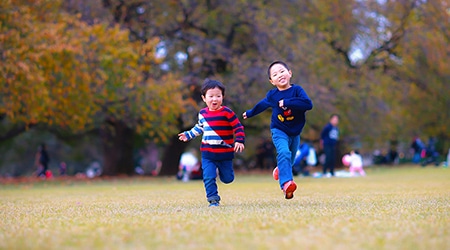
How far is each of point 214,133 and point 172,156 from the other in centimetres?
2678

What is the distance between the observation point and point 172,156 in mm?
36406

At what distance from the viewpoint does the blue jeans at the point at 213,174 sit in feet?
32.1

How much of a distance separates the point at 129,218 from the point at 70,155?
5333 cm

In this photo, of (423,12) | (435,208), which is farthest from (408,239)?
(423,12)

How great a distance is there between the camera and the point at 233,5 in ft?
102

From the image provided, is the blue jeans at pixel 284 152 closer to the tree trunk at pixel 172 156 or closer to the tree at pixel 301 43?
the tree at pixel 301 43

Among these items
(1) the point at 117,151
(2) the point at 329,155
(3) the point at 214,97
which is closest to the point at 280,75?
(3) the point at 214,97

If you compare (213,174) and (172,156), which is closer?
(213,174)

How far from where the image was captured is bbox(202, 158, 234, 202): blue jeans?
977 centimetres

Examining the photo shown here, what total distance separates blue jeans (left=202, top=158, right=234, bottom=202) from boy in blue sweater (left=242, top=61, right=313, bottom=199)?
26.8 inches

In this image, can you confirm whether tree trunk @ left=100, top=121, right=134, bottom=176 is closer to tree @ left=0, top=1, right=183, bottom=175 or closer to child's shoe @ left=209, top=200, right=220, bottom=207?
tree @ left=0, top=1, right=183, bottom=175

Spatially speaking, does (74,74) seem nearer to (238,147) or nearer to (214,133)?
(214,133)

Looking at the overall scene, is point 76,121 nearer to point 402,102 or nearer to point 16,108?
point 16,108

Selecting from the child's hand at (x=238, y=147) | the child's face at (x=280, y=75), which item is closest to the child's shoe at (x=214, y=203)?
the child's hand at (x=238, y=147)
